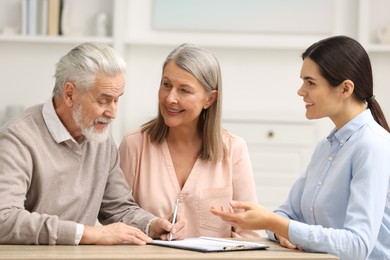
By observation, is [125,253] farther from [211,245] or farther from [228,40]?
[228,40]

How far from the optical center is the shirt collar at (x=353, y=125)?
2645 mm

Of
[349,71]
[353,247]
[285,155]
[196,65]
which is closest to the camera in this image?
[353,247]

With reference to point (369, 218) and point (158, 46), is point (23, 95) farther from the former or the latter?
point (369, 218)

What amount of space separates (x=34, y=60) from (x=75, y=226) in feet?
10.6

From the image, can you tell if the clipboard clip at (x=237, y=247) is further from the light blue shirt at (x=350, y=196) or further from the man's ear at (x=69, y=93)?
the man's ear at (x=69, y=93)

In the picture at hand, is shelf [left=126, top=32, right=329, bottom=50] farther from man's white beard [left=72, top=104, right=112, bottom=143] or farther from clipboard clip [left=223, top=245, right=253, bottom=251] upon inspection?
clipboard clip [left=223, top=245, right=253, bottom=251]

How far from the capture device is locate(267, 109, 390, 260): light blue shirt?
2.44 m

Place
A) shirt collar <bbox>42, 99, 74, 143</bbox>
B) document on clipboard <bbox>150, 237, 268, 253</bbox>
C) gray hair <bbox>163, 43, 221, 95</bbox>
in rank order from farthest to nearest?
gray hair <bbox>163, 43, 221, 95</bbox>
shirt collar <bbox>42, 99, 74, 143</bbox>
document on clipboard <bbox>150, 237, 268, 253</bbox>

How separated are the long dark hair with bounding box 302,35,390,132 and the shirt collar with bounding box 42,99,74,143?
2.86 feet

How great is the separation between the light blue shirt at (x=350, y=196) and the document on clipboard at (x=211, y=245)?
145 mm

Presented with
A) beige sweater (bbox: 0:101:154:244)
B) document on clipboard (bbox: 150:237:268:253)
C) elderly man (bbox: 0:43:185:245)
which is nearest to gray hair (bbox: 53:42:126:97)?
elderly man (bbox: 0:43:185:245)

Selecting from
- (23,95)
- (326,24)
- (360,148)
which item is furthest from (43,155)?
(326,24)

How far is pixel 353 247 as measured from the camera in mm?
2432

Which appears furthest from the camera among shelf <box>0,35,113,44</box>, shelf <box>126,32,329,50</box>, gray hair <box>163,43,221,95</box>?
shelf <box>126,32,329,50</box>
